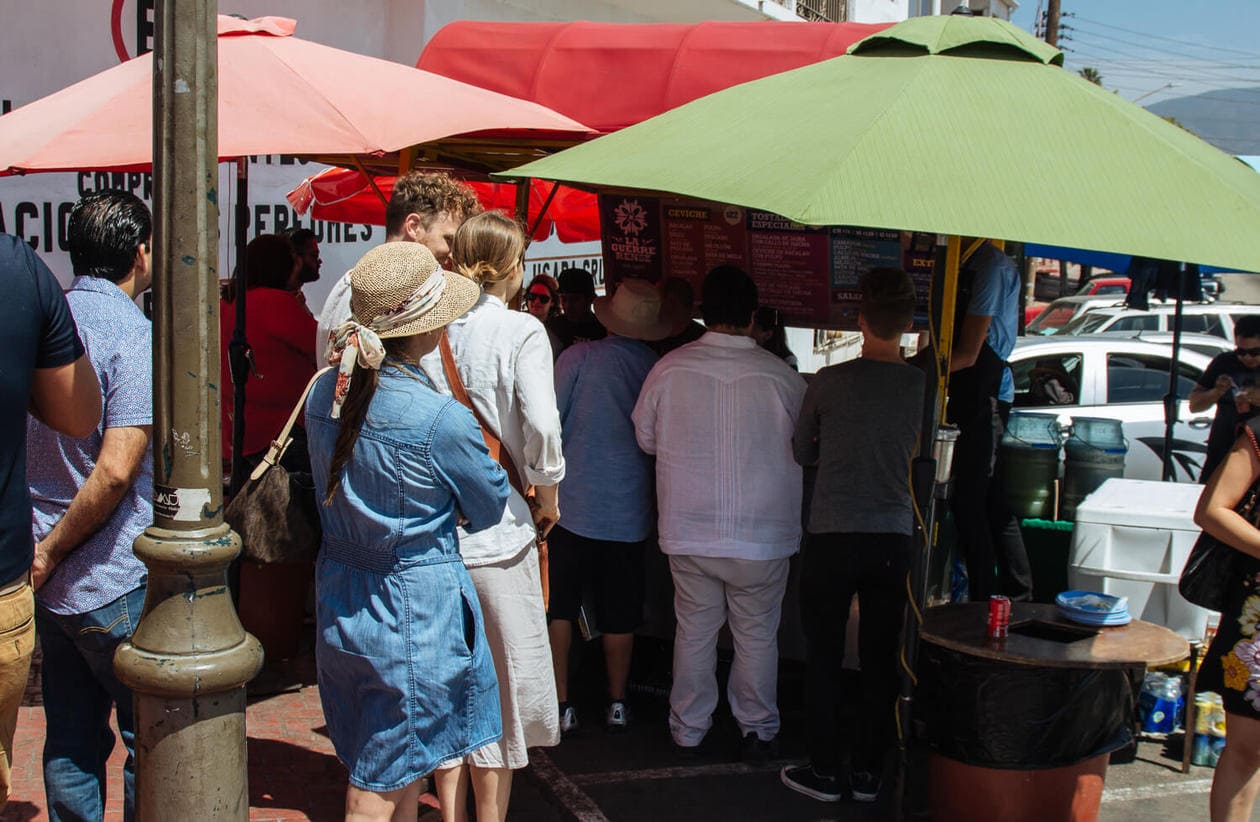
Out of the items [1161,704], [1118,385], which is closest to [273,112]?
[1161,704]

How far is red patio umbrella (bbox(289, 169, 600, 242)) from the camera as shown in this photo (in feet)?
27.0

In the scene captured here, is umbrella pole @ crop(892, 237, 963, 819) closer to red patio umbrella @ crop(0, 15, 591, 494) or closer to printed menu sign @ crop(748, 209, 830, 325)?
printed menu sign @ crop(748, 209, 830, 325)

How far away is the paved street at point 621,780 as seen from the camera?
4.60m

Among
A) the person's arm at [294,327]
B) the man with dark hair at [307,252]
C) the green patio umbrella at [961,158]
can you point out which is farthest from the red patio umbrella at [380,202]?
the green patio umbrella at [961,158]

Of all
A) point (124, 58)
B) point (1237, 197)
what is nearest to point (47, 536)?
point (1237, 197)

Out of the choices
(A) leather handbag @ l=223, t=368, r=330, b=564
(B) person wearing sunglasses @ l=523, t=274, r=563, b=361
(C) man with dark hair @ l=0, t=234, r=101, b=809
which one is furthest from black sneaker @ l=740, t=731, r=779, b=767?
(B) person wearing sunglasses @ l=523, t=274, r=563, b=361

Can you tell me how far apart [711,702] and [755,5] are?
1319 cm

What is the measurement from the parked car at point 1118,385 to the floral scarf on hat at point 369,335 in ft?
23.7

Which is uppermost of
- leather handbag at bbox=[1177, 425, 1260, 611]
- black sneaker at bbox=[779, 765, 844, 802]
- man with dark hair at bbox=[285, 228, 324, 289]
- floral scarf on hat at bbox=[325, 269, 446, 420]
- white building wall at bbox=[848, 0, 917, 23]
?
white building wall at bbox=[848, 0, 917, 23]

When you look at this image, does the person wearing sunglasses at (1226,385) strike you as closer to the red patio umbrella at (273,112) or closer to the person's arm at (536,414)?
the person's arm at (536,414)

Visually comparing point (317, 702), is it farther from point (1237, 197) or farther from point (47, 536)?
point (1237, 197)

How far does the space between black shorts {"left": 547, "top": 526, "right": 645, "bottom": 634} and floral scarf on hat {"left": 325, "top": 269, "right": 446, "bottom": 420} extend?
7.11ft

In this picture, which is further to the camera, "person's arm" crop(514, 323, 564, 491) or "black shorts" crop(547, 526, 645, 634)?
"black shorts" crop(547, 526, 645, 634)

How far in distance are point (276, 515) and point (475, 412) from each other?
2.26 feet
